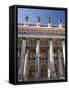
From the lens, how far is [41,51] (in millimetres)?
3898

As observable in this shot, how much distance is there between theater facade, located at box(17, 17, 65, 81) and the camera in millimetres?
3789

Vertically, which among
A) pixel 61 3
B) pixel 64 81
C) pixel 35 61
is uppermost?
pixel 61 3

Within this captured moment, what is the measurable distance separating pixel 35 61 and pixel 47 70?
0.63ft

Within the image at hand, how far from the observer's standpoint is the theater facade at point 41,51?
379cm

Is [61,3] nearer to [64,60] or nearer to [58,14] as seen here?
[58,14]

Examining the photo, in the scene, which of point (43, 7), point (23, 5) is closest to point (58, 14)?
point (43, 7)

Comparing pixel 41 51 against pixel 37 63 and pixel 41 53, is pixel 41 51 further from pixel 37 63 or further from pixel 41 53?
pixel 37 63

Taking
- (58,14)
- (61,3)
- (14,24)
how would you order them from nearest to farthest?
(14,24) < (58,14) < (61,3)

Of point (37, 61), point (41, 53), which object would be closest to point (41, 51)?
point (41, 53)

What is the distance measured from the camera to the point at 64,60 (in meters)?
4.02

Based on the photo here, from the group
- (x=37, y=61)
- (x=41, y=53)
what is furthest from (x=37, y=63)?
(x=41, y=53)

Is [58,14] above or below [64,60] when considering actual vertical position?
above

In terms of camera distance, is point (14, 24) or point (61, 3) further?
point (61, 3)

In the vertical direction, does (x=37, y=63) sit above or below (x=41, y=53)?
below
